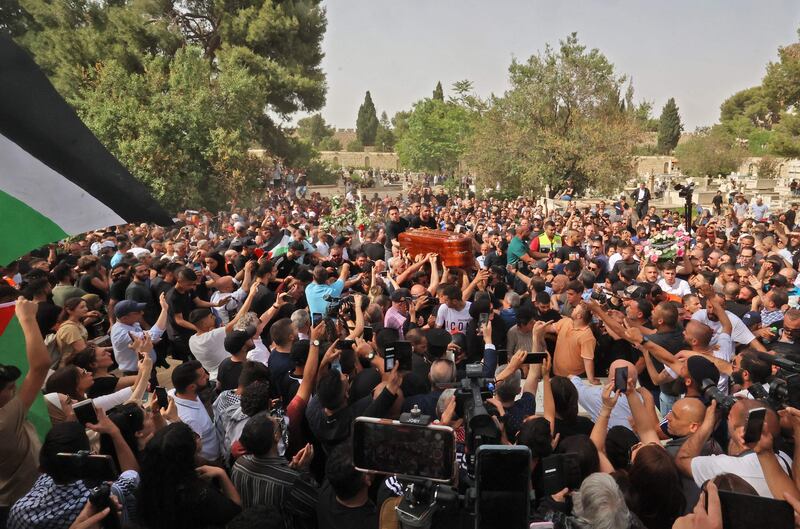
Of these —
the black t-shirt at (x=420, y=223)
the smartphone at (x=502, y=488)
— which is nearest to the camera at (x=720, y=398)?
the smartphone at (x=502, y=488)

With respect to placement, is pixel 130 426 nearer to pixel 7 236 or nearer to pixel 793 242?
pixel 7 236

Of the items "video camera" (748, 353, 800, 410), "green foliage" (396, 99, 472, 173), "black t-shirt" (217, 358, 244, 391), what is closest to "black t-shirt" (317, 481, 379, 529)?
"black t-shirt" (217, 358, 244, 391)

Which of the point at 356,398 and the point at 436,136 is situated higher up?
the point at 436,136

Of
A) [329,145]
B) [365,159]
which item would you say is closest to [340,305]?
[365,159]

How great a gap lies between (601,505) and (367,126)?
68430 mm

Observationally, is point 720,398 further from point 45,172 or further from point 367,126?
point 367,126

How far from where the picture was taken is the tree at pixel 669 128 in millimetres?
61406

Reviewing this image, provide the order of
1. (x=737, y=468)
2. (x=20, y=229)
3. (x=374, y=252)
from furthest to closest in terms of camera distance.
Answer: (x=374, y=252), (x=20, y=229), (x=737, y=468)

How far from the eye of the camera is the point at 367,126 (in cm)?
6850

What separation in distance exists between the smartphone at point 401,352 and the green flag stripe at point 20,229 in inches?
76.4

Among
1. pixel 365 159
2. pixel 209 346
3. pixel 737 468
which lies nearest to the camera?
pixel 737 468

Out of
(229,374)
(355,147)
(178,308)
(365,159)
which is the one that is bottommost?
(229,374)

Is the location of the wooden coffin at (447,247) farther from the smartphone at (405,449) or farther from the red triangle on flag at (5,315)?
the smartphone at (405,449)

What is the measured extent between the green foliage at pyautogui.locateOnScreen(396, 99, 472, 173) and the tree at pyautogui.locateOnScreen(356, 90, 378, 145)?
26646mm
